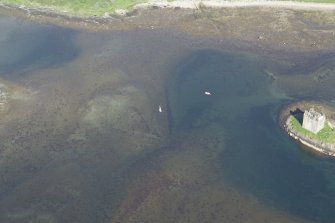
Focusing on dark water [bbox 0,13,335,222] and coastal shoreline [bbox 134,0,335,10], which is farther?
coastal shoreline [bbox 134,0,335,10]

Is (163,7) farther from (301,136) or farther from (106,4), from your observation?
(301,136)

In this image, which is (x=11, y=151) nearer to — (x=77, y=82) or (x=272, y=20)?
(x=77, y=82)

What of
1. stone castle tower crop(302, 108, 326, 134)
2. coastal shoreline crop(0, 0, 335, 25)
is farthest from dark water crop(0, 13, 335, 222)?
coastal shoreline crop(0, 0, 335, 25)

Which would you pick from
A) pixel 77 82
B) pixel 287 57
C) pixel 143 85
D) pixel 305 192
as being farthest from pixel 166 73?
pixel 305 192

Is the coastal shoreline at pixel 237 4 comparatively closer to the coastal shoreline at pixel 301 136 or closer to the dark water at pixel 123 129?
the dark water at pixel 123 129

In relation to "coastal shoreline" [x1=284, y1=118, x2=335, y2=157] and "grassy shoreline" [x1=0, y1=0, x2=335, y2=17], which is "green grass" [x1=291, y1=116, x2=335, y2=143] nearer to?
"coastal shoreline" [x1=284, y1=118, x2=335, y2=157]

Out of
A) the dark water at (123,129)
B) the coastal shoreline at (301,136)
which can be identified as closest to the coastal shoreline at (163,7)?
the dark water at (123,129)
